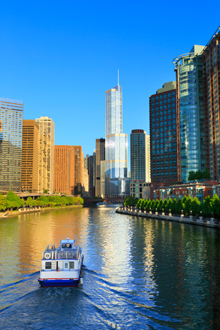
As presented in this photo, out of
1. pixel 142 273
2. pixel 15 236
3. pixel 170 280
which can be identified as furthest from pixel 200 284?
pixel 15 236

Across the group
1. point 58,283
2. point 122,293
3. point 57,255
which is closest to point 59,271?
point 58,283

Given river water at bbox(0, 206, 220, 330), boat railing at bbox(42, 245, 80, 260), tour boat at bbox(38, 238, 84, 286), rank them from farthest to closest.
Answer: boat railing at bbox(42, 245, 80, 260) < tour boat at bbox(38, 238, 84, 286) < river water at bbox(0, 206, 220, 330)

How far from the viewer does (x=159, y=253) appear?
180 feet

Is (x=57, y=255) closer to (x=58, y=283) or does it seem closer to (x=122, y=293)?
(x=58, y=283)

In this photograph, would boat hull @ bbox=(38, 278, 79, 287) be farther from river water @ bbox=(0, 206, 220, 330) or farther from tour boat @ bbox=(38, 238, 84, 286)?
river water @ bbox=(0, 206, 220, 330)

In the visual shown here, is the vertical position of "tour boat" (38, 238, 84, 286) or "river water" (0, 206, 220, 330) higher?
"tour boat" (38, 238, 84, 286)

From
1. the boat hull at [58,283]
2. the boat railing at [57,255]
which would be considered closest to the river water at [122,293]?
the boat hull at [58,283]

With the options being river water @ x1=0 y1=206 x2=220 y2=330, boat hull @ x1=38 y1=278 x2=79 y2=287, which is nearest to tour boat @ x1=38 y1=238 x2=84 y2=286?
boat hull @ x1=38 y1=278 x2=79 y2=287

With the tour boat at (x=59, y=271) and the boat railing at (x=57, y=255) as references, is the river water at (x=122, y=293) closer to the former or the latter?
the tour boat at (x=59, y=271)

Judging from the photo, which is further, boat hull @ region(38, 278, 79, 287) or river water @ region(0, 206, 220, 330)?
boat hull @ region(38, 278, 79, 287)

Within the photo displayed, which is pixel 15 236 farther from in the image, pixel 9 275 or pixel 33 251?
pixel 9 275

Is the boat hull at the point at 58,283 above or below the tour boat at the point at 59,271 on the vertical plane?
below

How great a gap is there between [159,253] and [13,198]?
14923 centimetres

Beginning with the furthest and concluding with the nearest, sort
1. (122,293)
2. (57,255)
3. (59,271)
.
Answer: (57,255) < (59,271) < (122,293)
